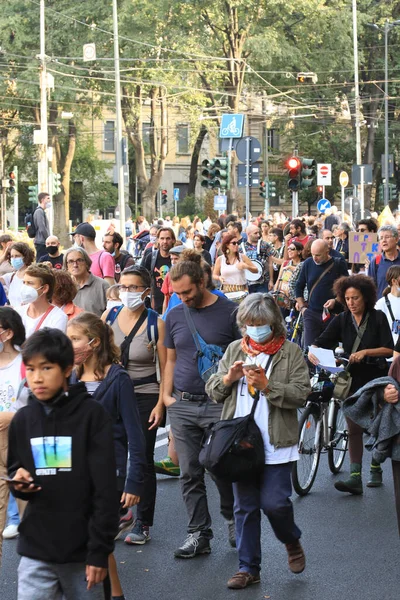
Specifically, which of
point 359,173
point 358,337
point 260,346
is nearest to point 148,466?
point 260,346

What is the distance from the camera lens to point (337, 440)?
9477 mm

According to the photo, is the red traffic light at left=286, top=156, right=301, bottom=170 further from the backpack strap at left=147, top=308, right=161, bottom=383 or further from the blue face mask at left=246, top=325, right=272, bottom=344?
the blue face mask at left=246, top=325, right=272, bottom=344

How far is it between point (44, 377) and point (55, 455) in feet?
0.96

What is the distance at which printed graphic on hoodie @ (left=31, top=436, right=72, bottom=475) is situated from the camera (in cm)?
441

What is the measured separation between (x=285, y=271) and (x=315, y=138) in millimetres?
47321

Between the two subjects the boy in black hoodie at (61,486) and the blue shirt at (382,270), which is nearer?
the boy in black hoodie at (61,486)

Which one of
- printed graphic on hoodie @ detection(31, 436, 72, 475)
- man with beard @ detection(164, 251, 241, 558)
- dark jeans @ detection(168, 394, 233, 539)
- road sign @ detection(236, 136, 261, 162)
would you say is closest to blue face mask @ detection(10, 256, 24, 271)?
man with beard @ detection(164, 251, 241, 558)

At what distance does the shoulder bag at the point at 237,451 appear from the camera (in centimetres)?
618

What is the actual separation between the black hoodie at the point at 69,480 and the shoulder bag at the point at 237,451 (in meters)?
1.82

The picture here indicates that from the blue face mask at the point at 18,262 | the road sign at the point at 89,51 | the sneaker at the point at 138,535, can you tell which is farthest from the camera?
the road sign at the point at 89,51

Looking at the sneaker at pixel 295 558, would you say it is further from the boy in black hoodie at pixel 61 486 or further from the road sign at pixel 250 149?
the road sign at pixel 250 149

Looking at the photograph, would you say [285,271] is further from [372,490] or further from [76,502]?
[76,502]

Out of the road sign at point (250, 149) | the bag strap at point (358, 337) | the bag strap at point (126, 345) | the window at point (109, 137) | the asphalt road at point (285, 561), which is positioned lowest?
the asphalt road at point (285, 561)

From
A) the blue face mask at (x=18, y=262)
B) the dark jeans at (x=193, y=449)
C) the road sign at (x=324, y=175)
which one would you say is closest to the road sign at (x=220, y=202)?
the road sign at (x=324, y=175)
